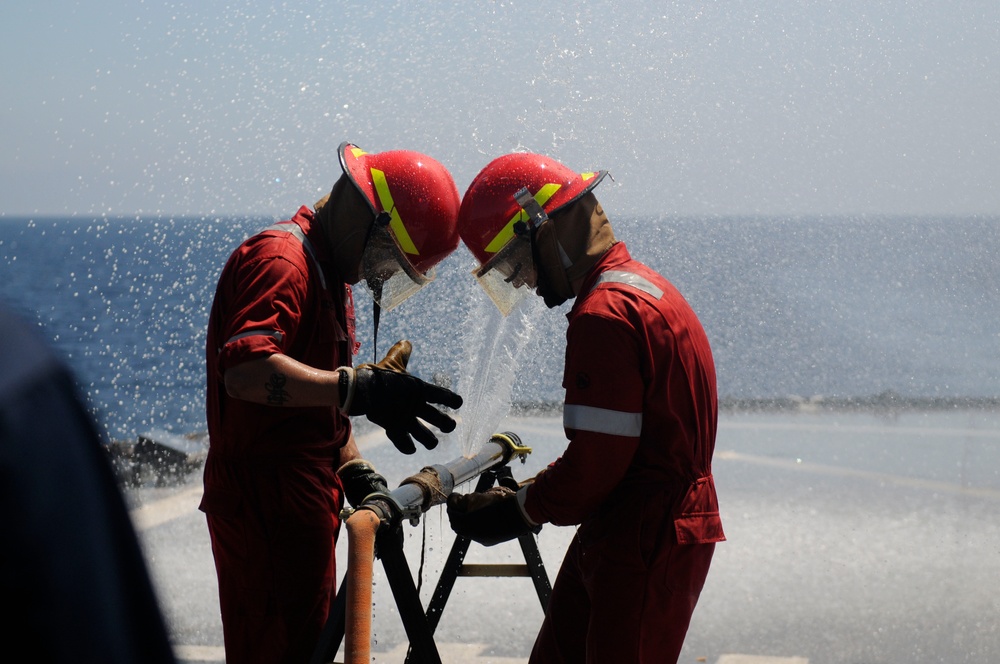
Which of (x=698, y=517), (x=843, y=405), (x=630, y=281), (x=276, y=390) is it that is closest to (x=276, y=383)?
(x=276, y=390)

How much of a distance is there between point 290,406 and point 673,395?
1.06 m

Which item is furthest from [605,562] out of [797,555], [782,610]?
[797,555]

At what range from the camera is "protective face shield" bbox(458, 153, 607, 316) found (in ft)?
10.0

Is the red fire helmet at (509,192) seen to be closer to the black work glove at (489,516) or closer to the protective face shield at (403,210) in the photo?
the protective face shield at (403,210)

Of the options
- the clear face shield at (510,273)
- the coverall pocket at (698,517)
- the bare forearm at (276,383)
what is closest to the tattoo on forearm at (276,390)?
the bare forearm at (276,383)

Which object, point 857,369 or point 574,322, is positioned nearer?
point 574,322

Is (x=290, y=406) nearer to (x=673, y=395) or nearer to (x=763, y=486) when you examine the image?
(x=673, y=395)

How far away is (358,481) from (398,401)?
375 millimetres

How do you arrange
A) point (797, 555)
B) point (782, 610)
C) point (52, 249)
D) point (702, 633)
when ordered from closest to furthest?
point (702, 633)
point (782, 610)
point (797, 555)
point (52, 249)

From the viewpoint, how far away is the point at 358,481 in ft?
10.6

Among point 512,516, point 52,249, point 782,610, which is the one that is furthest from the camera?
point 52,249

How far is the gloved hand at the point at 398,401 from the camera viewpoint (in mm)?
2979

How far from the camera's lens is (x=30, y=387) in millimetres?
764

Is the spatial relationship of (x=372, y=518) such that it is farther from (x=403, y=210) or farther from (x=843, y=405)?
(x=843, y=405)
